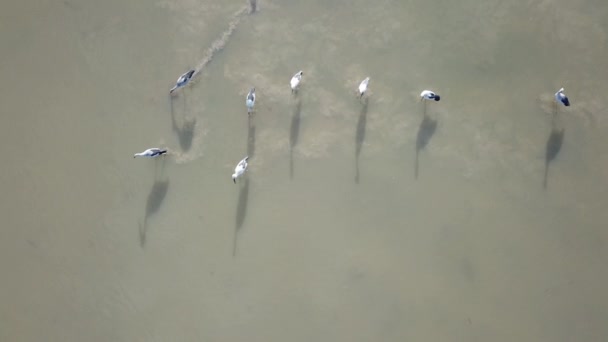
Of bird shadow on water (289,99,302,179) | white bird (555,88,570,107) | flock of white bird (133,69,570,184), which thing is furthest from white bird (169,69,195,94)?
white bird (555,88,570,107)

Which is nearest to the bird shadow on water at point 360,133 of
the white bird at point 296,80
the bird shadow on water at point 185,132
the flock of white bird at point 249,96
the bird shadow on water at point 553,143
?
the flock of white bird at point 249,96

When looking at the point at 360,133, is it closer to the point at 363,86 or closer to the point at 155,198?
the point at 363,86

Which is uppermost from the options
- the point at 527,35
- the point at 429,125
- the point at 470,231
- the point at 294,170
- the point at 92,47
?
the point at 527,35

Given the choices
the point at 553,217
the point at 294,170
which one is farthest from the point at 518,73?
the point at 294,170

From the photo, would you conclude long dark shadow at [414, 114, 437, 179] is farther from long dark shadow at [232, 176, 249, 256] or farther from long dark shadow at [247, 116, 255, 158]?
long dark shadow at [232, 176, 249, 256]

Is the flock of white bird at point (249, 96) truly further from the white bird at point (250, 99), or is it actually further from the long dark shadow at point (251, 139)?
the long dark shadow at point (251, 139)

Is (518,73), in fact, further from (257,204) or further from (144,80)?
(144,80)
